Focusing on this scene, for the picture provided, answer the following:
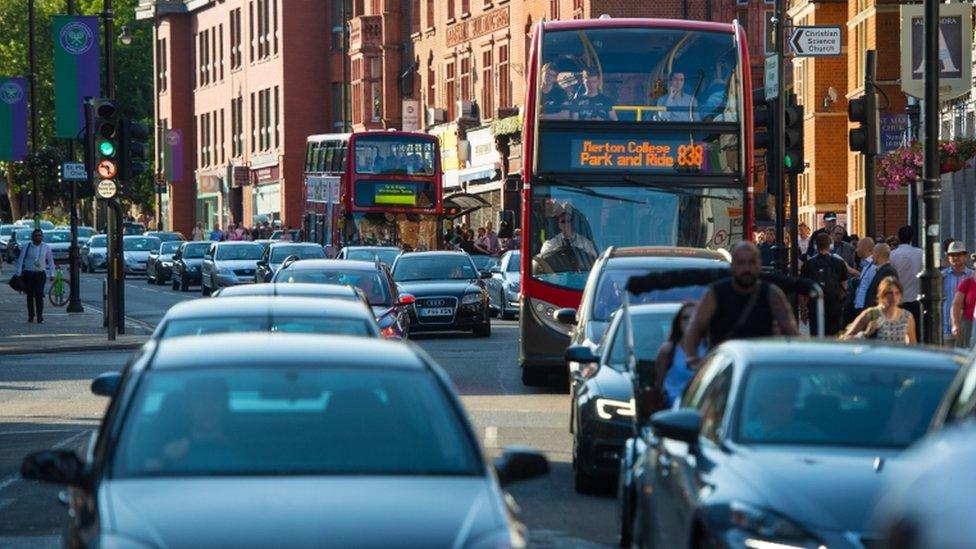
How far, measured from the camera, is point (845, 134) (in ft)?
214

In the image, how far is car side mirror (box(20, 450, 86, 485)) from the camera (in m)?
7.56

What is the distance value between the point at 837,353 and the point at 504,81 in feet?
213

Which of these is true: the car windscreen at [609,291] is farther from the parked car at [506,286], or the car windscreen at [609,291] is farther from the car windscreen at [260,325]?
the parked car at [506,286]

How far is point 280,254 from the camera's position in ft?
155

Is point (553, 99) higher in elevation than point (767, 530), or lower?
higher

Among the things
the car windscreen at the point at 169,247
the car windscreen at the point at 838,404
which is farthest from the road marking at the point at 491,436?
the car windscreen at the point at 169,247

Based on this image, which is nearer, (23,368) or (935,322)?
(935,322)

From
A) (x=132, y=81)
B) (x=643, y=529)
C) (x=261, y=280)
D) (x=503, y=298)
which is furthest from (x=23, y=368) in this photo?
(x=132, y=81)

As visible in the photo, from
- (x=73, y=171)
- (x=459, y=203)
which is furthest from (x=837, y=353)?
(x=459, y=203)

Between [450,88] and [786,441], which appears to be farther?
[450,88]

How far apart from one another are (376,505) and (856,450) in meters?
2.67

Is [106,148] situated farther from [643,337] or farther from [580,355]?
[580,355]

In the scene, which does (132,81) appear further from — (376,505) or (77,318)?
(376,505)

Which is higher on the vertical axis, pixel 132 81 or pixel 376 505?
pixel 132 81
